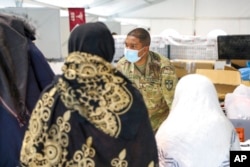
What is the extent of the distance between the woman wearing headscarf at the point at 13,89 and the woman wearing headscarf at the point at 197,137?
0.57 metres

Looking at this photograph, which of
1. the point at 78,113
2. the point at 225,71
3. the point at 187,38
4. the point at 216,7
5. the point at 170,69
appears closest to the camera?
the point at 78,113

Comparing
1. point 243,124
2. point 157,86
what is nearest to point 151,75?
point 157,86

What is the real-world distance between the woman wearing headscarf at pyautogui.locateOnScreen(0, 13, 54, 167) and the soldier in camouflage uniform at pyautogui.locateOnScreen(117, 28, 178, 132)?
944 millimetres

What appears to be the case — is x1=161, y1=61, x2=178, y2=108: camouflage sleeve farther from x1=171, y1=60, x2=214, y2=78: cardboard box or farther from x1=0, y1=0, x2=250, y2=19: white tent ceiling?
x1=0, y1=0, x2=250, y2=19: white tent ceiling

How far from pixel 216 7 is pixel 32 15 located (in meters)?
7.62

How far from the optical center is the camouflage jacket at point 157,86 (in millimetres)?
2167

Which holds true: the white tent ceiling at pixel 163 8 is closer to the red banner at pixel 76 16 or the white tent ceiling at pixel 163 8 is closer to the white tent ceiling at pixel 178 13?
the white tent ceiling at pixel 178 13

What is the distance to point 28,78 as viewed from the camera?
4.53 feet

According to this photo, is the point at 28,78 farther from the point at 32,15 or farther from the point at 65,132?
the point at 32,15

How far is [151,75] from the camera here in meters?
2.22

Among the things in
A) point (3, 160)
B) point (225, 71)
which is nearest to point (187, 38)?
point (225, 71)

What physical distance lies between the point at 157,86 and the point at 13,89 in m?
1.08

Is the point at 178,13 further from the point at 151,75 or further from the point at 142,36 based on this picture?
the point at 151,75

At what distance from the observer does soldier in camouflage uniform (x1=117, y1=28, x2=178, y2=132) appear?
2.17m
